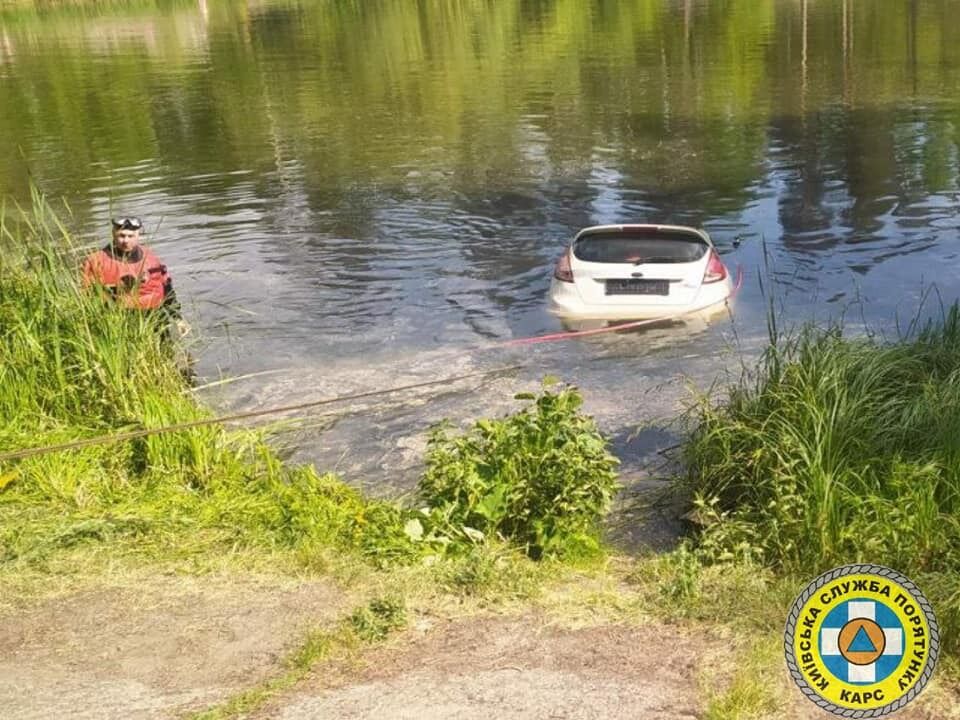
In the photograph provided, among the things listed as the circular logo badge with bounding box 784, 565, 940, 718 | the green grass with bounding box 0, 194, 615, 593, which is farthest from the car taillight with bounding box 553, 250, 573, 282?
the circular logo badge with bounding box 784, 565, 940, 718

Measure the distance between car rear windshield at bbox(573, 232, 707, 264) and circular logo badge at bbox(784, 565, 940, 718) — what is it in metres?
8.03

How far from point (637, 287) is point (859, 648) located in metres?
8.45

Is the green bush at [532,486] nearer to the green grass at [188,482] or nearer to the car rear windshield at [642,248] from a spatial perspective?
the green grass at [188,482]

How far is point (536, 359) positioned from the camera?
13.0 m

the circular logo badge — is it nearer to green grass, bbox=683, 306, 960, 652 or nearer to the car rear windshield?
green grass, bbox=683, 306, 960, 652

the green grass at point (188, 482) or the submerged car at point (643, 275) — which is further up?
the green grass at point (188, 482)

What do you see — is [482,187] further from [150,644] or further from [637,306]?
[150,644]

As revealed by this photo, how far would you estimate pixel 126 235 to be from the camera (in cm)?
1077

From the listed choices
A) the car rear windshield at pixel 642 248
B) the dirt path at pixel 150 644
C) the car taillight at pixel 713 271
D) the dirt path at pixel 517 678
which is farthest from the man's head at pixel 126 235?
the car taillight at pixel 713 271

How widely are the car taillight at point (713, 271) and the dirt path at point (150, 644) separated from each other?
777 centimetres

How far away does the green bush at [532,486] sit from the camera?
721 cm

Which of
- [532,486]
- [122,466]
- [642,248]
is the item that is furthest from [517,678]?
[642,248]

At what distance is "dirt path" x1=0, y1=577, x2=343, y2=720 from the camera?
5.39 meters

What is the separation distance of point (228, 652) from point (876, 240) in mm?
15133
